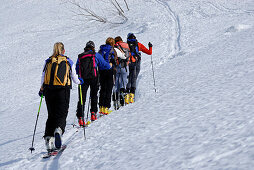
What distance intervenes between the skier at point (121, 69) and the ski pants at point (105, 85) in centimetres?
46

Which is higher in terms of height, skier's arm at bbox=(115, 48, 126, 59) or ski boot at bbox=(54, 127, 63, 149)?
skier's arm at bbox=(115, 48, 126, 59)

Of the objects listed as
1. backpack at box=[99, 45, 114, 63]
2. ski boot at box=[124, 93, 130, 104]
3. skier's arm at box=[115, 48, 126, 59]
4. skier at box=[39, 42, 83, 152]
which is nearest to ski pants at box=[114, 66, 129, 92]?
ski boot at box=[124, 93, 130, 104]

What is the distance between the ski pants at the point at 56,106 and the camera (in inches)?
155

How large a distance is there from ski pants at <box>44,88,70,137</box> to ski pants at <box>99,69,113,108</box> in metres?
1.95

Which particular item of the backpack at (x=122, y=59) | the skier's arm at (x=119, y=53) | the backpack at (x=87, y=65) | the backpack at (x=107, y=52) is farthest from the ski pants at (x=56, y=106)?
the backpack at (x=122, y=59)

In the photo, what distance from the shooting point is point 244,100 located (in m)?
3.43

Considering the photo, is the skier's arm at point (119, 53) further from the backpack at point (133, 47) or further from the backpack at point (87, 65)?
the backpack at point (87, 65)

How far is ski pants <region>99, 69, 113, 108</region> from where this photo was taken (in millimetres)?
5883

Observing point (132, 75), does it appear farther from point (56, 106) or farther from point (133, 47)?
point (56, 106)

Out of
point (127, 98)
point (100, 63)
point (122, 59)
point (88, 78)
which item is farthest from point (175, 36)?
point (88, 78)

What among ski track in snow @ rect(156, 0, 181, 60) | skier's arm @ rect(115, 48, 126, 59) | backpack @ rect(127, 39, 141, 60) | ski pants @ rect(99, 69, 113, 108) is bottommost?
ski pants @ rect(99, 69, 113, 108)

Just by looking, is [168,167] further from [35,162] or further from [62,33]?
[62,33]

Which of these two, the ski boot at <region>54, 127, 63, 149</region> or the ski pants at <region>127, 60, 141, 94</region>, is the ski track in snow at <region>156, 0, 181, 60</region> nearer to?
the ski pants at <region>127, 60, 141, 94</region>

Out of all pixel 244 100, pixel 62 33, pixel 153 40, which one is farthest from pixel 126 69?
pixel 62 33
